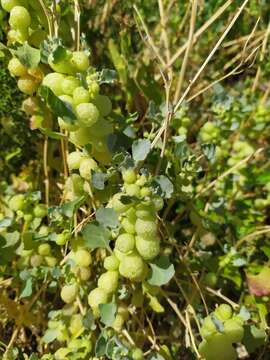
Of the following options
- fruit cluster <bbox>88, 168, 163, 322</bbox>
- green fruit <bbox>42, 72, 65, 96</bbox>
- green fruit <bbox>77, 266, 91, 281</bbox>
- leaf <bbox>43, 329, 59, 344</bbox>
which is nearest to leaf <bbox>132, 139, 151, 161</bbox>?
fruit cluster <bbox>88, 168, 163, 322</bbox>

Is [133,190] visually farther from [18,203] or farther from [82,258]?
[18,203]

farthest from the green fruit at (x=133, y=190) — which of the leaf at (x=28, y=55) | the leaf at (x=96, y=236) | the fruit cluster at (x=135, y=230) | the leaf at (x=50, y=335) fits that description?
the leaf at (x=50, y=335)

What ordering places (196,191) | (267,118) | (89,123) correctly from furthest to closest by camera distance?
(267,118) → (196,191) → (89,123)

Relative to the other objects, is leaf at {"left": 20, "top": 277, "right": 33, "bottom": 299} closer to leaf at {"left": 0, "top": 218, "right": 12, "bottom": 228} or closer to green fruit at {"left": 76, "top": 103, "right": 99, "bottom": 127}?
leaf at {"left": 0, "top": 218, "right": 12, "bottom": 228}

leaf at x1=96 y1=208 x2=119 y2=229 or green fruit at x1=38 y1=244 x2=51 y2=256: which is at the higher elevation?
leaf at x1=96 y1=208 x2=119 y2=229

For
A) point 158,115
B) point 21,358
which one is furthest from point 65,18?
point 21,358

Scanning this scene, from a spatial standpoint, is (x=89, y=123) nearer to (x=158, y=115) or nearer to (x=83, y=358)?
(x=158, y=115)
